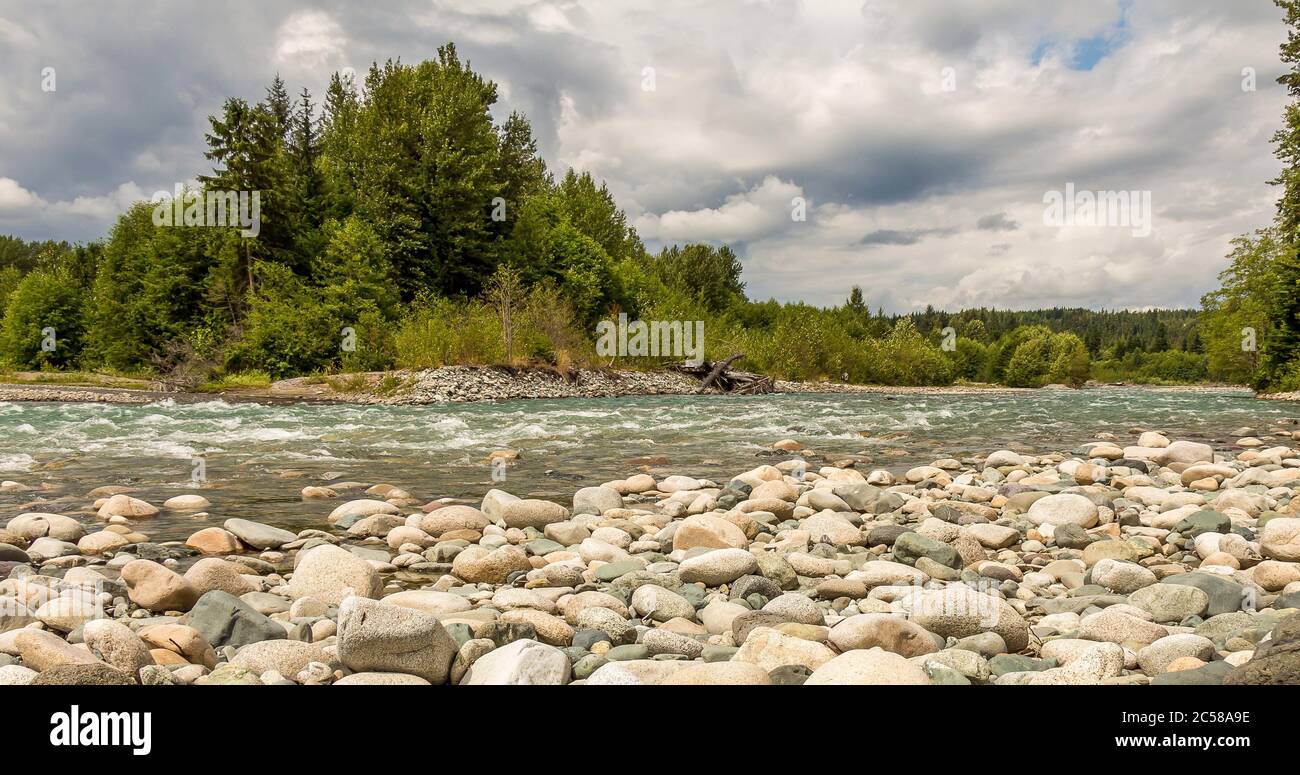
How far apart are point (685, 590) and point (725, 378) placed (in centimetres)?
Result: 3472

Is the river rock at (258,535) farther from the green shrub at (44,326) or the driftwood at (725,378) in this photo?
the green shrub at (44,326)

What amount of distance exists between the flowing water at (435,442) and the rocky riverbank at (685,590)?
0.97 m

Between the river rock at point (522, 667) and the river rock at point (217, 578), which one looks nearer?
the river rock at point (522, 667)

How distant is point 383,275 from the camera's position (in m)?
35.2

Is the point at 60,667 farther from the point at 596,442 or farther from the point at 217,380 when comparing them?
the point at 217,380

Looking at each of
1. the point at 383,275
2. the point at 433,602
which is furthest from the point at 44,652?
the point at 383,275

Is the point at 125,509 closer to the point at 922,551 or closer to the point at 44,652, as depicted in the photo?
the point at 44,652

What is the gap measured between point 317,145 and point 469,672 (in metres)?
51.9

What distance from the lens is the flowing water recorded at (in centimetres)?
875

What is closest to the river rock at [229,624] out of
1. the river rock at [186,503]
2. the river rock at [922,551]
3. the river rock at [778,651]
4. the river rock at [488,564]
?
the river rock at [488,564]

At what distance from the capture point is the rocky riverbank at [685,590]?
3.19 m

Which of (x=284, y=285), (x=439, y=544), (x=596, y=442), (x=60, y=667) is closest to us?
(x=60, y=667)

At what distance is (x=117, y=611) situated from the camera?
13.8ft
